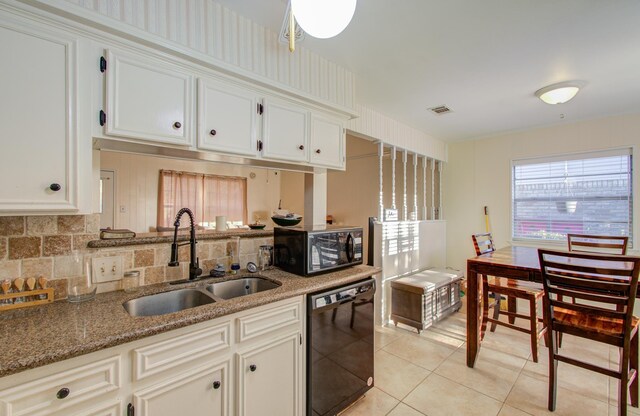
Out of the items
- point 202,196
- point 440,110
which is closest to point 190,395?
point 440,110

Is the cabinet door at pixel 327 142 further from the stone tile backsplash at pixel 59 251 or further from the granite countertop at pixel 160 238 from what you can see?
the stone tile backsplash at pixel 59 251

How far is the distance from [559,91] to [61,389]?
3785 mm

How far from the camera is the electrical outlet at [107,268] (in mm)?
1497

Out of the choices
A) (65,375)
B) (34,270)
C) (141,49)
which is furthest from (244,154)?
(65,375)

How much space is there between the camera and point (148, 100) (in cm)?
141

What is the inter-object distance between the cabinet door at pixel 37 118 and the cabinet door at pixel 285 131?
3.17 feet

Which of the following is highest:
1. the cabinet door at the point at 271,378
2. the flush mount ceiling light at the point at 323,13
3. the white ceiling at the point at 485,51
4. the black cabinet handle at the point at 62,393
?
the white ceiling at the point at 485,51

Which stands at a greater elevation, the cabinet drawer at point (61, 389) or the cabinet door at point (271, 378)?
the cabinet drawer at point (61, 389)

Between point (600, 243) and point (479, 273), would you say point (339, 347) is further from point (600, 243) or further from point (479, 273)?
point (600, 243)

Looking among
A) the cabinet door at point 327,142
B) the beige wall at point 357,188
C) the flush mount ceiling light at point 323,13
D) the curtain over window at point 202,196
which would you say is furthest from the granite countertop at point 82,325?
the curtain over window at point 202,196

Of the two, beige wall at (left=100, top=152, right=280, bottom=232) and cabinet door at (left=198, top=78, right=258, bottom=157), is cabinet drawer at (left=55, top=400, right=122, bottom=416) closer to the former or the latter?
cabinet door at (left=198, top=78, right=258, bottom=157)

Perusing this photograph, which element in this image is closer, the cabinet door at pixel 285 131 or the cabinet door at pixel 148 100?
the cabinet door at pixel 148 100

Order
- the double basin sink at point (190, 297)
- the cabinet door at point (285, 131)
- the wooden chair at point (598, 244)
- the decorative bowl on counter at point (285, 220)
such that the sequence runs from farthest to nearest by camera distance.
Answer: the wooden chair at point (598, 244) → the decorative bowl on counter at point (285, 220) → the cabinet door at point (285, 131) → the double basin sink at point (190, 297)

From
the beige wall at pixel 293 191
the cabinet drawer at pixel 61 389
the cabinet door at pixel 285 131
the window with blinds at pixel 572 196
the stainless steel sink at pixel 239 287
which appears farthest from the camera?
the beige wall at pixel 293 191
